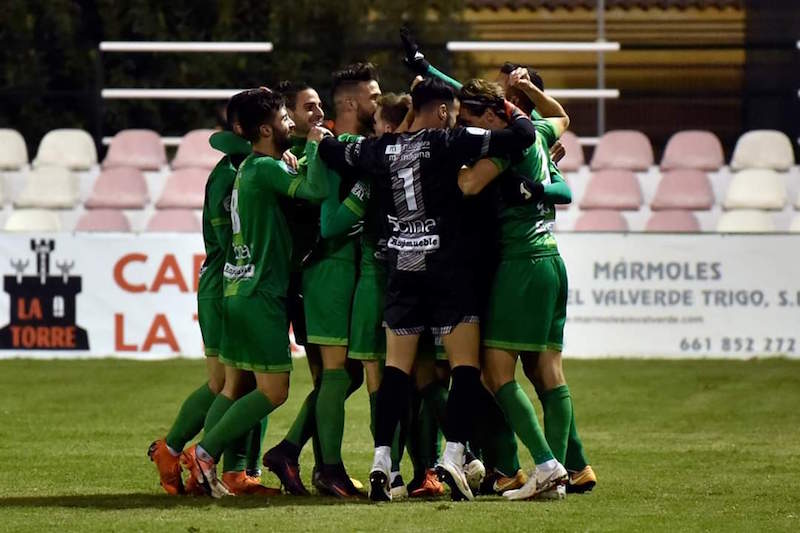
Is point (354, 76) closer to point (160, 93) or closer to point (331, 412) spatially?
point (331, 412)

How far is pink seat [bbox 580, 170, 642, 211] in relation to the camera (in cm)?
1761

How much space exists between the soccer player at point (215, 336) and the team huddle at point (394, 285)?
1 centimetres

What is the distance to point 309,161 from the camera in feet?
26.3

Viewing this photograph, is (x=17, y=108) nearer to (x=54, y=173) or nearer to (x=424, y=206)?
(x=54, y=173)

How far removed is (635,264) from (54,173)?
6.67 metres

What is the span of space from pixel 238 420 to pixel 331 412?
47 centimetres

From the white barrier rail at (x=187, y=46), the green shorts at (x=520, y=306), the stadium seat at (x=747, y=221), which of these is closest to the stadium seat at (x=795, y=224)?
the stadium seat at (x=747, y=221)

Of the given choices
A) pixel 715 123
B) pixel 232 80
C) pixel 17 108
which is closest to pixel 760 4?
pixel 715 123

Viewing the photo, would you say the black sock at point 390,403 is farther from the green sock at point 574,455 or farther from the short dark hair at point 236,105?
the short dark hair at point 236,105

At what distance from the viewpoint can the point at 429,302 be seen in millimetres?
7883

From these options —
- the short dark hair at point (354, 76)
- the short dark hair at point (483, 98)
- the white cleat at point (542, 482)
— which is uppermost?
the short dark hair at point (354, 76)

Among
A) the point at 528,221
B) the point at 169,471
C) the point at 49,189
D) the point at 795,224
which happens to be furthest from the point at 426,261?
the point at 49,189

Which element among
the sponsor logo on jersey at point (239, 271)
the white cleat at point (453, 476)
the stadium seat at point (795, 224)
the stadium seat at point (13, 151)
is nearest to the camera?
the white cleat at point (453, 476)

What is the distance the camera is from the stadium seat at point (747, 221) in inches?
672
